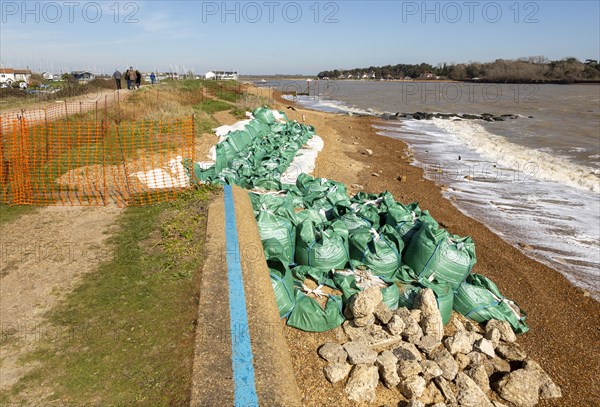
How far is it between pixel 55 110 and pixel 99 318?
17404 millimetres

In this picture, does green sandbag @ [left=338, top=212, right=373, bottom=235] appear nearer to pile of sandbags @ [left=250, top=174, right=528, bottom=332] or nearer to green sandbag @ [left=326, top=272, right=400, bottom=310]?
pile of sandbags @ [left=250, top=174, right=528, bottom=332]

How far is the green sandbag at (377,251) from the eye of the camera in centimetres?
548

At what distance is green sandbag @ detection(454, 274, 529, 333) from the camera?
5086mm

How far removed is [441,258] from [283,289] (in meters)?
2.24

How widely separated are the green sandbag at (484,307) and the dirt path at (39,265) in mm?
4427

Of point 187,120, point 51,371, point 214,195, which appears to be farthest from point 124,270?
point 187,120

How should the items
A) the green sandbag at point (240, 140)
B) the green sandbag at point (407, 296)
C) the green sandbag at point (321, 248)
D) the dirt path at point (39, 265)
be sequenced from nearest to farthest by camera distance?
the dirt path at point (39, 265)
the green sandbag at point (407, 296)
the green sandbag at point (321, 248)
the green sandbag at point (240, 140)

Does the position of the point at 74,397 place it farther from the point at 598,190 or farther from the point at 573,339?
the point at 598,190

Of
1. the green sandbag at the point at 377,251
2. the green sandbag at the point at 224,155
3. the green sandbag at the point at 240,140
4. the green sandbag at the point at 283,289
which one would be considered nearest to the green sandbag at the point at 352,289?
the green sandbag at the point at 377,251

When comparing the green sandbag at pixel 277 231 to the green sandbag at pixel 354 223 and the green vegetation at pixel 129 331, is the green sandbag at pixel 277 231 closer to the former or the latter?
the green vegetation at pixel 129 331

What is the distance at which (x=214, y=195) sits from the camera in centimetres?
655

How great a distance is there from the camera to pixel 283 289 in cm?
455

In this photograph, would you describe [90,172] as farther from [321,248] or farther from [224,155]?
[321,248]

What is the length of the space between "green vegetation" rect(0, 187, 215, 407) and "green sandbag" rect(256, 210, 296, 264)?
0.78m
